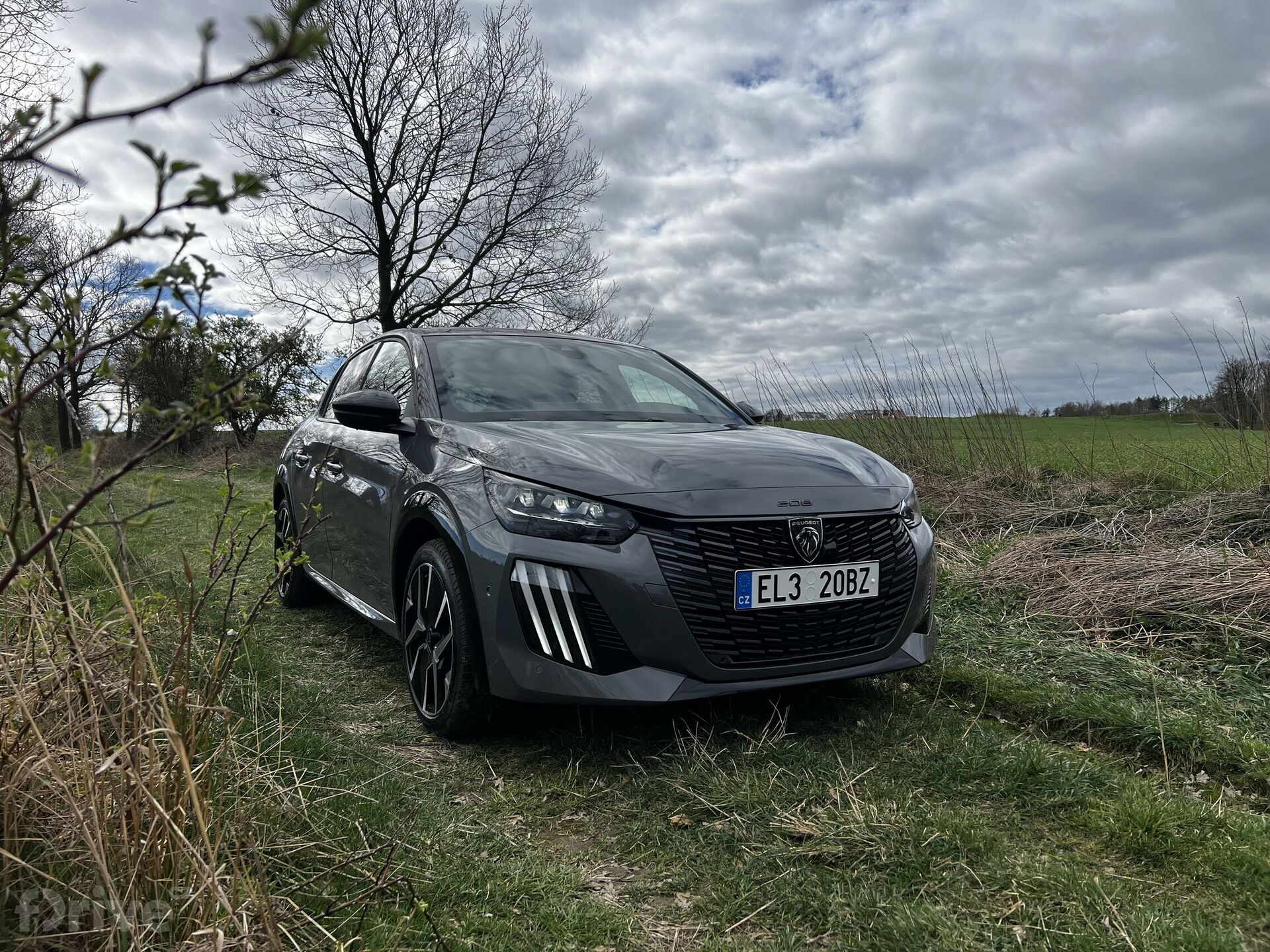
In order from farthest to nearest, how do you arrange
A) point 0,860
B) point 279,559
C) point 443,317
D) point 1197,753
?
point 443,317
point 1197,753
point 279,559
point 0,860

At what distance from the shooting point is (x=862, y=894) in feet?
6.79

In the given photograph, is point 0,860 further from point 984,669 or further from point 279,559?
point 984,669

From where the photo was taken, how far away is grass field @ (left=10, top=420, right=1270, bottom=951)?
6.51 ft

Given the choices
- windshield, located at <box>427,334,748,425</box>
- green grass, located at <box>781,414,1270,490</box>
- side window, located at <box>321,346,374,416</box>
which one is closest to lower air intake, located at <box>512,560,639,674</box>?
windshield, located at <box>427,334,748,425</box>

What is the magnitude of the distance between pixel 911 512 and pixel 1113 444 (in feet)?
17.6

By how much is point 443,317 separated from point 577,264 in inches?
139

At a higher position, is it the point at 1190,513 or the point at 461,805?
the point at 1190,513

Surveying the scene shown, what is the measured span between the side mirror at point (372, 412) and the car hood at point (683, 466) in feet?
0.64

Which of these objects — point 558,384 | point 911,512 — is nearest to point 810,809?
point 911,512

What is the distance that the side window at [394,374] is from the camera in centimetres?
394

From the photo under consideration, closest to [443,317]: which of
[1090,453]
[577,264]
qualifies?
[577,264]

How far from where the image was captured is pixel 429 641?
3244 millimetres

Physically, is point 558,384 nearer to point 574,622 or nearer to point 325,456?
point 325,456

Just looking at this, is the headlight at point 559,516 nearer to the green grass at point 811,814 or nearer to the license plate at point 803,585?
the license plate at point 803,585
